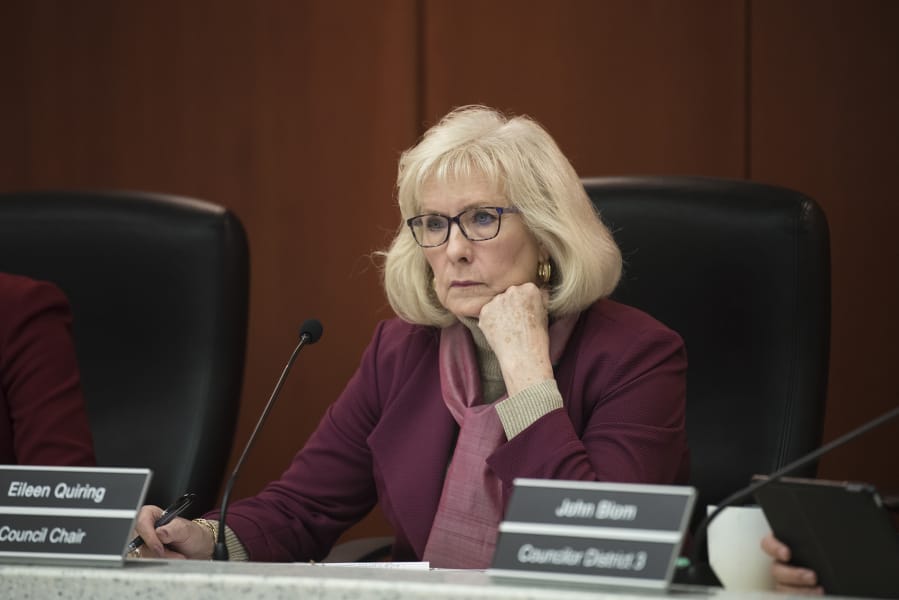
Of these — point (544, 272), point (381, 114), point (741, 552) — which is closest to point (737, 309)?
point (544, 272)

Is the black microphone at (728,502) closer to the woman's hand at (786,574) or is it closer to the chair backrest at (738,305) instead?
the woman's hand at (786,574)

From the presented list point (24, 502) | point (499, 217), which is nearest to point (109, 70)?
point (499, 217)

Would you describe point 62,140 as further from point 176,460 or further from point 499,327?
point 499,327

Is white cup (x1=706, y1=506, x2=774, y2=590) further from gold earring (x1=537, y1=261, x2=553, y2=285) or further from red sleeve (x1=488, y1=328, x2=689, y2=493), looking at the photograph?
gold earring (x1=537, y1=261, x2=553, y2=285)

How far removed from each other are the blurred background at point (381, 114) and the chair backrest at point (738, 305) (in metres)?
0.88

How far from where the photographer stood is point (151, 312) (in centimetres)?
208

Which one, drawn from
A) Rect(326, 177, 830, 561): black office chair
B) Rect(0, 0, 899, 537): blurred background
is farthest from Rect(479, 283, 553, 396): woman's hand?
Rect(0, 0, 899, 537): blurred background

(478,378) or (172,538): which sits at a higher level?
(478,378)

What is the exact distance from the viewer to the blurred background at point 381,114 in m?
2.74

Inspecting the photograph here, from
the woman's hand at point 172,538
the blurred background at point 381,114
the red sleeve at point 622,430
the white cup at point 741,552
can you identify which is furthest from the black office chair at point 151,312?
the white cup at point 741,552

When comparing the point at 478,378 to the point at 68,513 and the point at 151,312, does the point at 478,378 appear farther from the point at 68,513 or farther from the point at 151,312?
the point at 68,513

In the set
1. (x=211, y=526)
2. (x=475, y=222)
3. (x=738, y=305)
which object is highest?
(x=475, y=222)

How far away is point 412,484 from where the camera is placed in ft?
5.89

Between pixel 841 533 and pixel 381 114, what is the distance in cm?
211
